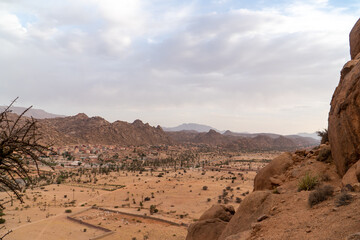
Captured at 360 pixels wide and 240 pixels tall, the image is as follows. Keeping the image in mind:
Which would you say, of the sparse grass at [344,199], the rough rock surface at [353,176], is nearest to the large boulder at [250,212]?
the sparse grass at [344,199]

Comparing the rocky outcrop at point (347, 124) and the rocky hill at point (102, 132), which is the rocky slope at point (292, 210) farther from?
the rocky hill at point (102, 132)

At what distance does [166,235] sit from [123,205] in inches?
493

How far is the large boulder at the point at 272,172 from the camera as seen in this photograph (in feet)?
38.6

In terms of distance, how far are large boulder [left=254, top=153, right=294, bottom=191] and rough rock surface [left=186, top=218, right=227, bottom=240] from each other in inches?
118

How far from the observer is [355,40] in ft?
37.1

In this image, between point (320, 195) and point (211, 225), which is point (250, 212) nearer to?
point (320, 195)

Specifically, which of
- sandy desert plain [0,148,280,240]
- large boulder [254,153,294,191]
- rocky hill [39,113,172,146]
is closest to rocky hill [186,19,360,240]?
large boulder [254,153,294,191]

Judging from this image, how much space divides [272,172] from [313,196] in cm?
506

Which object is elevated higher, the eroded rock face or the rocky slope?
the eroded rock face

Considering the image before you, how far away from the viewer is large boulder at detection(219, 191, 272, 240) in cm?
836

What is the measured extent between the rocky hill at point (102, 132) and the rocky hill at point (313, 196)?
4337 inches

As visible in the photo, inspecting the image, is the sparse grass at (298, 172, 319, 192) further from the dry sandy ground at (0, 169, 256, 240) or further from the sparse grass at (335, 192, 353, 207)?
the dry sandy ground at (0, 169, 256, 240)

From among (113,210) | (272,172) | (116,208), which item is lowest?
(116,208)

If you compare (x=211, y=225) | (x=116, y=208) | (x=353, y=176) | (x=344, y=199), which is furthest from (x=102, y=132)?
(x=344, y=199)
